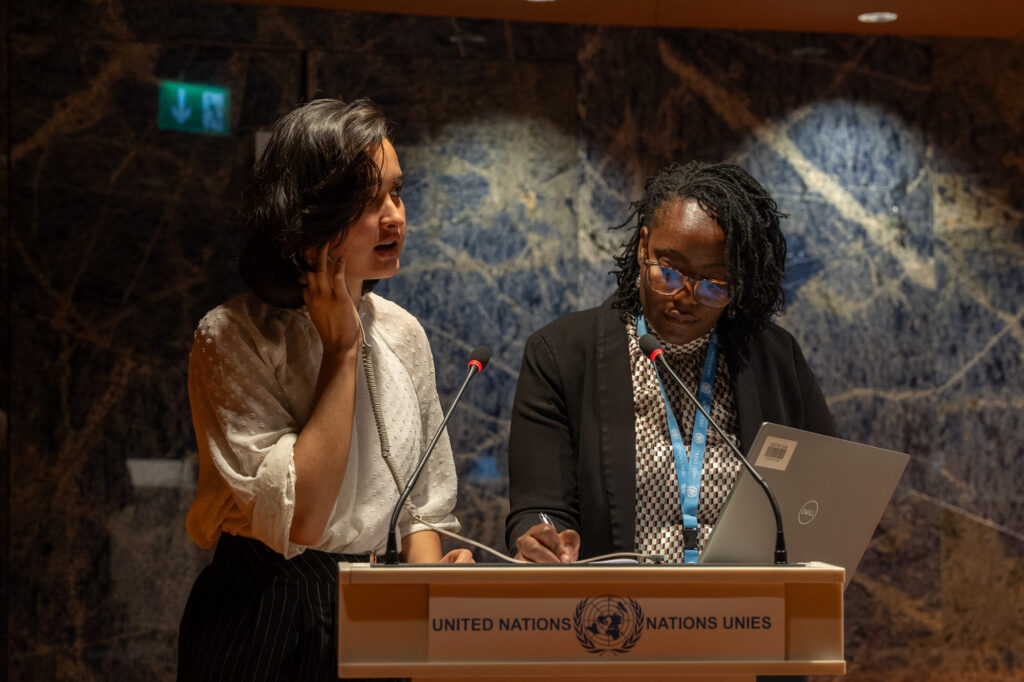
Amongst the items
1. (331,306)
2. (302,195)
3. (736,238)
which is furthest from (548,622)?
(736,238)

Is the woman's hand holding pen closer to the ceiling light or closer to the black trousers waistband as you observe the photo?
the black trousers waistband

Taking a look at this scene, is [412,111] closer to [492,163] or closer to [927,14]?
Answer: [492,163]

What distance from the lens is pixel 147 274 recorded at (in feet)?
13.2

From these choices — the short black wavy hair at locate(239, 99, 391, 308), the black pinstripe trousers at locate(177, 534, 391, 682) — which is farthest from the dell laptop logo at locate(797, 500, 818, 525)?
the short black wavy hair at locate(239, 99, 391, 308)

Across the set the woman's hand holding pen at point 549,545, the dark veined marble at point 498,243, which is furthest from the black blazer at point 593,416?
the dark veined marble at point 498,243

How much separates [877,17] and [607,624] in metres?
3.47

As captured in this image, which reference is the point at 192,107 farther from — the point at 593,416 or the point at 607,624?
the point at 607,624

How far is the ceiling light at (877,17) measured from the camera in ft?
13.7

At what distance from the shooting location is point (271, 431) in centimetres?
176

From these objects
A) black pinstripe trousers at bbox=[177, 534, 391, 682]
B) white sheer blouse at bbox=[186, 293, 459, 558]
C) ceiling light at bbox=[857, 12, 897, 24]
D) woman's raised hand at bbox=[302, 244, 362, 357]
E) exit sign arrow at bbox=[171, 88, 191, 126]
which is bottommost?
black pinstripe trousers at bbox=[177, 534, 391, 682]

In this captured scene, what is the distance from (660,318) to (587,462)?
0.35m

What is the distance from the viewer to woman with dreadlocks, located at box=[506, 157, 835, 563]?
2.26 metres

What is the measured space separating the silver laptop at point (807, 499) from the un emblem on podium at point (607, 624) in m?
0.29

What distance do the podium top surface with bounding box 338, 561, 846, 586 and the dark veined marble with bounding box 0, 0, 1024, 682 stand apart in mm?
2745
